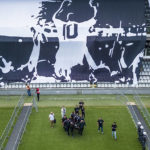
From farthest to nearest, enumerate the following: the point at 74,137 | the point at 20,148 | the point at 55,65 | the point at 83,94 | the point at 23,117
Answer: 1. the point at 55,65
2. the point at 83,94
3. the point at 23,117
4. the point at 74,137
5. the point at 20,148

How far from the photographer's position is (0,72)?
31516 mm

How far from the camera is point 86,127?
2283 cm

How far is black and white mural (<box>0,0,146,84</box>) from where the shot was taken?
3167cm

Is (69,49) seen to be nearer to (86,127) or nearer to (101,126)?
(86,127)

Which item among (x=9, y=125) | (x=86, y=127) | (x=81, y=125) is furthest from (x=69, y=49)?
(x=81, y=125)

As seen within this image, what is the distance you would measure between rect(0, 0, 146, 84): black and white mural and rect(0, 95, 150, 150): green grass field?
10.6 feet

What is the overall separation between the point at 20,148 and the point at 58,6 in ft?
57.7

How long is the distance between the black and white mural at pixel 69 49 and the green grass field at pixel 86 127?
10.6 feet

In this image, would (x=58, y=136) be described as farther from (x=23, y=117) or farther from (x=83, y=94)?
(x=83, y=94)

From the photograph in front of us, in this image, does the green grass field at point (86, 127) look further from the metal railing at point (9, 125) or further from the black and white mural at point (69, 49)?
the black and white mural at point (69, 49)

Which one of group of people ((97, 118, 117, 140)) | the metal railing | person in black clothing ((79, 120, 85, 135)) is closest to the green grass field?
group of people ((97, 118, 117, 140))

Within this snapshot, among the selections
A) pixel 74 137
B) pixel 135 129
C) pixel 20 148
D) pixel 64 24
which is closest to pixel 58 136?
pixel 74 137

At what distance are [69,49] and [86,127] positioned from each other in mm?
11290

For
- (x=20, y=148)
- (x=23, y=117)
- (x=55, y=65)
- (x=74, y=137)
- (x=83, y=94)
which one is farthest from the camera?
(x=55, y=65)
